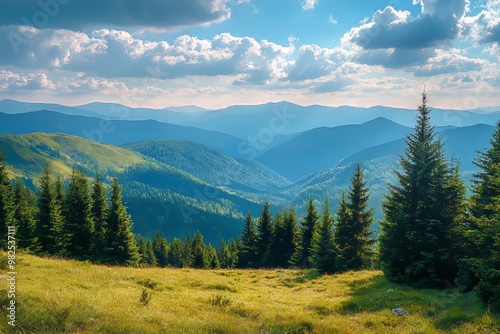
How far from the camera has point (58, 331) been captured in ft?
25.3

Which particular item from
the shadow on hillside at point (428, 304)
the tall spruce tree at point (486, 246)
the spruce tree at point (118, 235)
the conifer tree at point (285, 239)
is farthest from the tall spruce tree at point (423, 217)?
the conifer tree at point (285, 239)

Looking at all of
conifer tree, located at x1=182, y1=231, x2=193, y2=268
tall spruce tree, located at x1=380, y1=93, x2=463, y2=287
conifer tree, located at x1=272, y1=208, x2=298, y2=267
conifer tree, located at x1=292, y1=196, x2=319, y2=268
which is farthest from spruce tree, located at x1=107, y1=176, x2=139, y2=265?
conifer tree, located at x1=182, y1=231, x2=193, y2=268

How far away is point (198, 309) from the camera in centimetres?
1136

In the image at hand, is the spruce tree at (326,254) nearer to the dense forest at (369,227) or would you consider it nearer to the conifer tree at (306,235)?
the dense forest at (369,227)

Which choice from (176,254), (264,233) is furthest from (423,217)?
(176,254)

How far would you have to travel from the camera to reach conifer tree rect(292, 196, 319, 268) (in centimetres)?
4556

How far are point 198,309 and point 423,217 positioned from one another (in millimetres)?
16162

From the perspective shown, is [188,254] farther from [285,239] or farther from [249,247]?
[285,239]

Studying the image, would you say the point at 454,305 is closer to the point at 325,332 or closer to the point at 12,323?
the point at 325,332

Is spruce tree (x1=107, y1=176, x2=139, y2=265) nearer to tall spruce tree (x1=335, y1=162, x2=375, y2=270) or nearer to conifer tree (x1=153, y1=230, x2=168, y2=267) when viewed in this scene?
tall spruce tree (x1=335, y1=162, x2=375, y2=270)

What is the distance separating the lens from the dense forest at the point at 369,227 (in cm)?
1798

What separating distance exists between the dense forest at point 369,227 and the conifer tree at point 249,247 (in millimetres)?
177

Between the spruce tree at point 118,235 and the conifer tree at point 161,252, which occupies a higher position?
the spruce tree at point 118,235

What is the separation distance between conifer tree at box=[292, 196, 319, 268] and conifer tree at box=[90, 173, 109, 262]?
26.0 metres
